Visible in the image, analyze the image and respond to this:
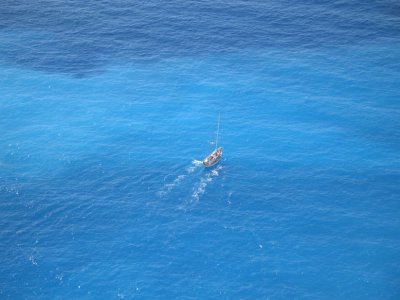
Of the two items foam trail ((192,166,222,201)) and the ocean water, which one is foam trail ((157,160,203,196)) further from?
foam trail ((192,166,222,201))

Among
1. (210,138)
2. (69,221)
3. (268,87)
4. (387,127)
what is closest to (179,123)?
(210,138)

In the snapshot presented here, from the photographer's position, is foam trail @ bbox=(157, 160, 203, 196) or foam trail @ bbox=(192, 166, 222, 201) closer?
foam trail @ bbox=(192, 166, 222, 201)

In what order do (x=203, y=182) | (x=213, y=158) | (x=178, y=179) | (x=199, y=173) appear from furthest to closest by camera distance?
(x=213, y=158), (x=199, y=173), (x=178, y=179), (x=203, y=182)

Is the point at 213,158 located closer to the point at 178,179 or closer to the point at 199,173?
the point at 199,173

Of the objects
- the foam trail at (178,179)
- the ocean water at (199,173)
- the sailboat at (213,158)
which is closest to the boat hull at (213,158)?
the sailboat at (213,158)

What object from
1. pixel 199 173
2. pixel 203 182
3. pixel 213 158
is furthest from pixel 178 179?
pixel 213 158

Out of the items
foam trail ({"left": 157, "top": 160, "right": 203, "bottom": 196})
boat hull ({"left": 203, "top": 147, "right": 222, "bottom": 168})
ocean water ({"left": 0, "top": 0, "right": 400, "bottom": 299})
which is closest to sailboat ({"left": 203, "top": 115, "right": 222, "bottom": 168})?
boat hull ({"left": 203, "top": 147, "right": 222, "bottom": 168})
